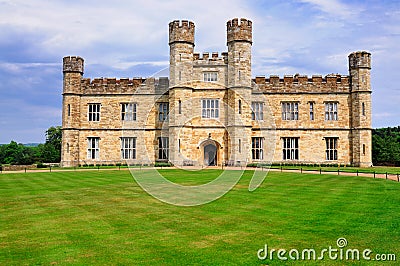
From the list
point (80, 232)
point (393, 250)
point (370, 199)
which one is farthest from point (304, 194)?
point (80, 232)

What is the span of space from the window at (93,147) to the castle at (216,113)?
10 cm

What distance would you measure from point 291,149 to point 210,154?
7.92 metres

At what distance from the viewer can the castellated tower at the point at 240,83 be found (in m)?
36.3

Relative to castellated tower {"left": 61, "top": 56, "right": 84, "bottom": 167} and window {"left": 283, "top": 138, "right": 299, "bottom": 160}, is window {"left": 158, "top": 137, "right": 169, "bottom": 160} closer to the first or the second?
castellated tower {"left": 61, "top": 56, "right": 84, "bottom": 167}

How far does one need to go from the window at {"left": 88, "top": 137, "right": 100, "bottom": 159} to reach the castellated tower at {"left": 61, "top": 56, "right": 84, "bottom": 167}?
4.37 feet

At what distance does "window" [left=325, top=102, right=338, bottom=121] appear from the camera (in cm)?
3872

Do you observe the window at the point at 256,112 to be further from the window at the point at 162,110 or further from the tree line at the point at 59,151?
the tree line at the point at 59,151

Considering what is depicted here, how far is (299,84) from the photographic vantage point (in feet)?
128

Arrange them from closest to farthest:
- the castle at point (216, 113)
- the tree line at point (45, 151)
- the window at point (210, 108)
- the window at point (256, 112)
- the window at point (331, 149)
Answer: the castle at point (216, 113)
the window at point (210, 108)
the window at point (331, 149)
the window at point (256, 112)
the tree line at point (45, 151)

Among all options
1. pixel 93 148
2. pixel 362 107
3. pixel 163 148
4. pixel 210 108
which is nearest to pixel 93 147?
pixel 93 148

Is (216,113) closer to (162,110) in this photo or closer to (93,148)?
(162,110)

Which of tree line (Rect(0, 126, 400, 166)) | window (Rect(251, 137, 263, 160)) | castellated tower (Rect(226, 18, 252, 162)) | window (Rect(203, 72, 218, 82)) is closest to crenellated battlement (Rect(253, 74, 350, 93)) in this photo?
castellated tower (Rect(226, 18, 252, 162))

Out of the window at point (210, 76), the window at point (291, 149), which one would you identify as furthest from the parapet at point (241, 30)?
the window at point (291, 149)

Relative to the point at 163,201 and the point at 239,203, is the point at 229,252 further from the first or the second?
the point at 163,201
